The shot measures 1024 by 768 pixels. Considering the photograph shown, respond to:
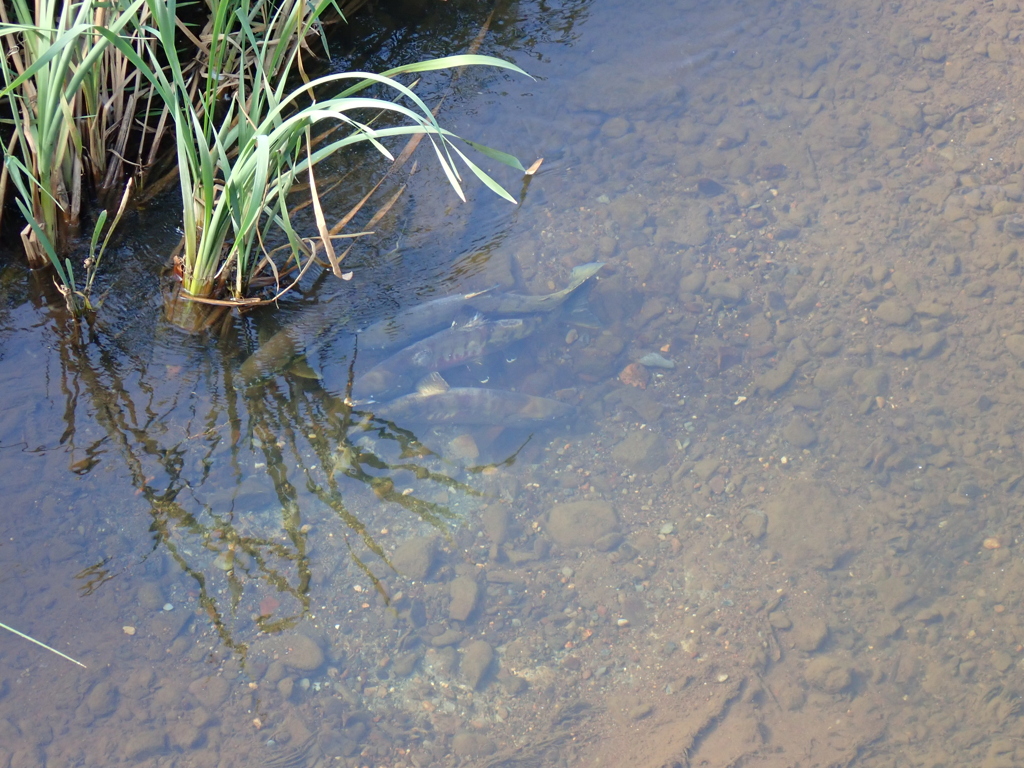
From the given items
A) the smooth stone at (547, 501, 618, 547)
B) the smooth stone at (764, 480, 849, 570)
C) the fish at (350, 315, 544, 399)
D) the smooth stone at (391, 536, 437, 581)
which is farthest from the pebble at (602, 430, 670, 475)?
the smooth stone at (391, 536, 437, 581)

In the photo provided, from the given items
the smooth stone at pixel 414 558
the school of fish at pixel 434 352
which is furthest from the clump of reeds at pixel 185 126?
the smooth stone at pixel 414 558

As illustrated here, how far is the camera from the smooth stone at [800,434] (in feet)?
13.9

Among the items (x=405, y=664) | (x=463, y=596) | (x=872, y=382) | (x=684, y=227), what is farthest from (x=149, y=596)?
(x=872, y=382)

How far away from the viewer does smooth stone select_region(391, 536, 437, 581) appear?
370 cm

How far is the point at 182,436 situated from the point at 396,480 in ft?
3.70

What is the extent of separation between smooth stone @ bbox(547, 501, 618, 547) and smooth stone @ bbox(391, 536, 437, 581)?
64 cm

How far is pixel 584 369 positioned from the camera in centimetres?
441

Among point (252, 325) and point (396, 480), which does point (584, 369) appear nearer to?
point (396, 480)

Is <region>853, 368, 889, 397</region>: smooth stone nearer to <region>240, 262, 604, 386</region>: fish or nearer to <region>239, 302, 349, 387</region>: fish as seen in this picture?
<region>240, 262, 604, 386</region>: fish

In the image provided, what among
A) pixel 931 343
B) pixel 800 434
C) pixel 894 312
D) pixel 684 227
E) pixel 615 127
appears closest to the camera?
pixel 800 434

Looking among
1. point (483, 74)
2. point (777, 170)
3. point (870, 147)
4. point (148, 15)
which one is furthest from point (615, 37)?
point (148, 15)

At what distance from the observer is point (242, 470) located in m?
3.84

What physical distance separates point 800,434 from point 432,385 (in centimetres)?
211

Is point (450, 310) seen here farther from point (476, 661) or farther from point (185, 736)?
point (185, 736)
